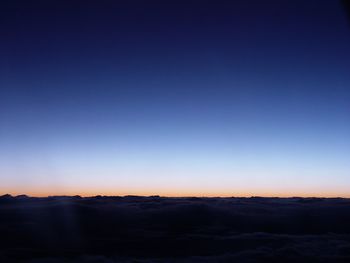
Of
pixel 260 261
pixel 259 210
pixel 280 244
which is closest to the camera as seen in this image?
pixel 260 261

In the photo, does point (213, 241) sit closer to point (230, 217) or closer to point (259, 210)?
point (230, 217)

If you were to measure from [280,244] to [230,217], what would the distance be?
3160 cm

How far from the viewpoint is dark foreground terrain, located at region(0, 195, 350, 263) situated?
27.7m

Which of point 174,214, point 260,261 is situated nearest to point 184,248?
point 260,261

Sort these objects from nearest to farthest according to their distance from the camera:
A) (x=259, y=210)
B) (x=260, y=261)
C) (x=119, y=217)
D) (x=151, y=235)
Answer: (x=260, y=261) < (x=151, y=235) < (x=119, y=217) < (x=259, y=210)

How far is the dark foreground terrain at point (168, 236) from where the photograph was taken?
1090 inches

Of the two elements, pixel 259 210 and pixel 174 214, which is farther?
pixel 259 210

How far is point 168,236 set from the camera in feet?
147

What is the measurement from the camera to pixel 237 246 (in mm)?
34500

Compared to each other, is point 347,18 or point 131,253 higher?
point 347,18

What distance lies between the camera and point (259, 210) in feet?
250

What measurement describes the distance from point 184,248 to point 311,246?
39.3 ft

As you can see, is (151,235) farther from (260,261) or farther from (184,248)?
(260,261)

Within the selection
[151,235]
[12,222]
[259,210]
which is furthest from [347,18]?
[259,210]
